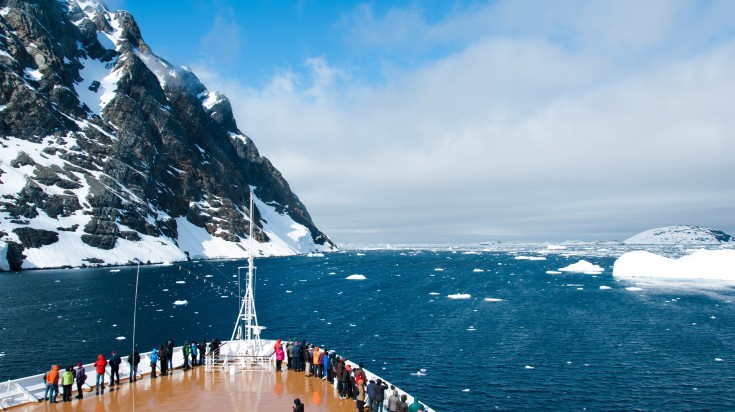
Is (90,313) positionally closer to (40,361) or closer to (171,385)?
(40,361)

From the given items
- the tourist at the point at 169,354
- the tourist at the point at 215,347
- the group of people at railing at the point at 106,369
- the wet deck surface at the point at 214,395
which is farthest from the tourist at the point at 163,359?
the tourist at the point at 215,347

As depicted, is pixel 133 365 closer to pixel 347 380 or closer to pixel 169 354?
pixel 169 354

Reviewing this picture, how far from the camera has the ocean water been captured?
33.7 metres

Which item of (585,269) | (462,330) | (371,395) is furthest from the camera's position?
(585,269)

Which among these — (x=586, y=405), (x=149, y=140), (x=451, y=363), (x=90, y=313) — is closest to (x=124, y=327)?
(x=90, y=313)

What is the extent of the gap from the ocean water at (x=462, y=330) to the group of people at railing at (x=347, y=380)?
877 centimetres

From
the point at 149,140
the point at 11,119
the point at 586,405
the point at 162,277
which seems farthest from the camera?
the point at 149,140

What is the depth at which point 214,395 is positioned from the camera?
73.7 feet

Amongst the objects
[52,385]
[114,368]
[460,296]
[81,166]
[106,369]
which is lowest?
[460,296]

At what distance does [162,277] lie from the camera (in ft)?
347

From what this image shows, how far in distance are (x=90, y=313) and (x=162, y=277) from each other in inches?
1857

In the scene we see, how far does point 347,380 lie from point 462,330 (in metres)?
33.4

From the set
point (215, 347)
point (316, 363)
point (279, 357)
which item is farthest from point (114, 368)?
point (316, 363)

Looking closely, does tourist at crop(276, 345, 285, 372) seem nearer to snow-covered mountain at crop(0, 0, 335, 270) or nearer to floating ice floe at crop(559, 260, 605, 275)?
snow-covered mountain at crop(0, 0, 335, 270)
